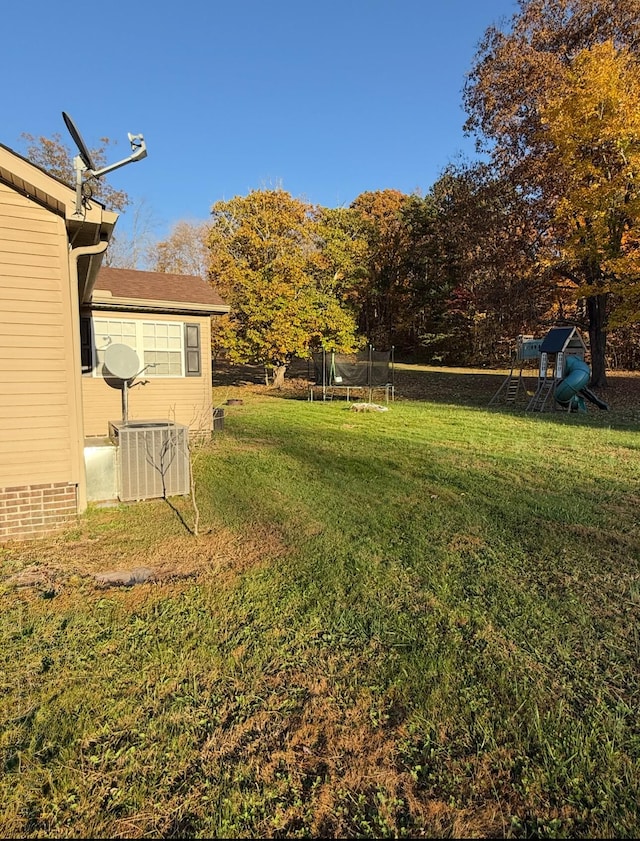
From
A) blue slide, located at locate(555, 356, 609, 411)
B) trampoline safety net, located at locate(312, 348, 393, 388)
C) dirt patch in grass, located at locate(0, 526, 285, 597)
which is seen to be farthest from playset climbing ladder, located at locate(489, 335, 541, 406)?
dirt patch in grass, located at locate(0, 526, 285, 597)

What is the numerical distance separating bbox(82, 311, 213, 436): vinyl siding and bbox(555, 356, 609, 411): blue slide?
1034 centimetres

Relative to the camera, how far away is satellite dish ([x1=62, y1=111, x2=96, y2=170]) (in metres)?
3.82

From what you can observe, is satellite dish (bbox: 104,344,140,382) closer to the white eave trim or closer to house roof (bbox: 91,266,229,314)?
the white eave trim

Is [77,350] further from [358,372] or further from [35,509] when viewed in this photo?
[358,372]

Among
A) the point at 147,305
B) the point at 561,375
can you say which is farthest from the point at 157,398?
the point at 561,375

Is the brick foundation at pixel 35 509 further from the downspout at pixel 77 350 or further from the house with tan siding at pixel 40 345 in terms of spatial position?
the downspout at pixel 77 350

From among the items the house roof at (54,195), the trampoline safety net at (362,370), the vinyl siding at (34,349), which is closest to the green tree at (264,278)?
the trampoline safety net at (362,370)

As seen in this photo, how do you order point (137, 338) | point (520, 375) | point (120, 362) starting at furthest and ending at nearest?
1. point (520, 375)
2. point (137, 338)
3. point (120, 362)

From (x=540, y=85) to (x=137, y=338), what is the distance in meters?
15.8

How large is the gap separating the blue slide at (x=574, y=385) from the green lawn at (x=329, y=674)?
9551mm

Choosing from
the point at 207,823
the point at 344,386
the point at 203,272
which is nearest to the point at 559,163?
the point at 344,386

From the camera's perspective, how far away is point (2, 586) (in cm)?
348

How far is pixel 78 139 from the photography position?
4.00 meters

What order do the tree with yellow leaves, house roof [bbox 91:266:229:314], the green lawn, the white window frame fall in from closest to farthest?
1. the green lawn
2. house roof [bbox 91:266:229:314]
3. the white window frame
4. the tree with yellow leaves
